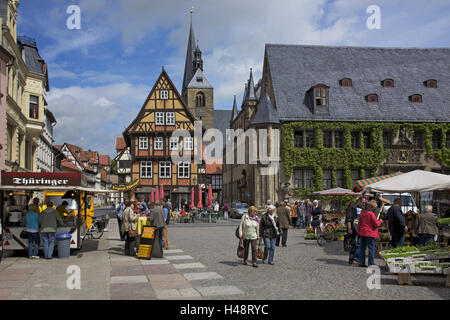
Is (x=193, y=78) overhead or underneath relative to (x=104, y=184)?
overhead

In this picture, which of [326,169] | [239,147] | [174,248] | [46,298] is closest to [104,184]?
[239,147]

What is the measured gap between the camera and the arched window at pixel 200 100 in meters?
95.6

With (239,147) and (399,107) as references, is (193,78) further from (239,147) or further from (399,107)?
(399,107)

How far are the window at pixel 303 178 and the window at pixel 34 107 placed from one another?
20126mm

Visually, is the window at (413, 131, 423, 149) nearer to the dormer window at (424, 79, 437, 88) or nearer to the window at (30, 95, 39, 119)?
the dormer window at (424, 79, 437, 88)

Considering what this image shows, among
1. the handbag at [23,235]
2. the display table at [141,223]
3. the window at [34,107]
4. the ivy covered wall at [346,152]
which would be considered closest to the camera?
the handbag at [23,235]

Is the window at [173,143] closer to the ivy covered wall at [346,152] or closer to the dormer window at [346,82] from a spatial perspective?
the ivy covered wall at [346,152]

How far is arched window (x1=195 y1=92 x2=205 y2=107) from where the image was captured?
314 ft

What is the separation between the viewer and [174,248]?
16.7 meters

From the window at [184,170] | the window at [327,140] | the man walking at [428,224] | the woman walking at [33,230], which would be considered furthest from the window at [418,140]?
the woman walking at [33,230]

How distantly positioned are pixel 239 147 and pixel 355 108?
15032 mm

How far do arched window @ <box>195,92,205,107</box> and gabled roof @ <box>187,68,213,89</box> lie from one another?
1525 mm

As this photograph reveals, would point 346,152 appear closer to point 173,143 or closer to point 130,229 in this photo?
point 173,143

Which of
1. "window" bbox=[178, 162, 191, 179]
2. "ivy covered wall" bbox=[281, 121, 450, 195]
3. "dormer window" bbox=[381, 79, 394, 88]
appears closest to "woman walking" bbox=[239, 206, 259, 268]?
"ivy covered wall" bbox=[281, 121, 450, 195]
